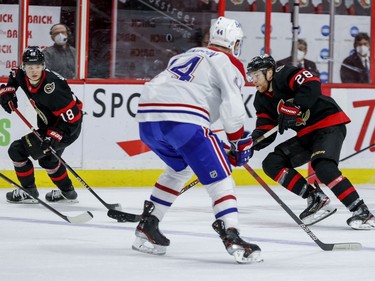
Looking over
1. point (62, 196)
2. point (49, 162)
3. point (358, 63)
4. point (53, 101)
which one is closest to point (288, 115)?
point (53, 101)

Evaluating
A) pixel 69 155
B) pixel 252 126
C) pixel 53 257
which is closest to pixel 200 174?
pixel 53 257

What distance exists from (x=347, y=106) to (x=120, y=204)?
2543 mm

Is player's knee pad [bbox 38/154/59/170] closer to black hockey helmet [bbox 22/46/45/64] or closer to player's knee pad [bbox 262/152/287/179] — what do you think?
black hockey helmet [bbox 22/46/45/64]

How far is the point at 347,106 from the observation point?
9289 millimetres

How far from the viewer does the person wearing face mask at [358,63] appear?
9609mm

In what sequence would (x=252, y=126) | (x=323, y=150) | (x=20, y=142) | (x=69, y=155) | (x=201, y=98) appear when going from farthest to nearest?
(x=252, y=126), (x=69, y=155), (x=20, y=142), (x=323, y=150), (x=201, y=98)

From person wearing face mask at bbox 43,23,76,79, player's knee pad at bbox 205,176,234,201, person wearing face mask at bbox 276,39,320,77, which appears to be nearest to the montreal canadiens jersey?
A: player's knee pad at bbox 205,176,234,201

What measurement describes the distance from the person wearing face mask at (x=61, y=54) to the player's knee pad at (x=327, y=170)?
2.71 metres

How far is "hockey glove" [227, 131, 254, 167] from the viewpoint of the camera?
16.8 feet

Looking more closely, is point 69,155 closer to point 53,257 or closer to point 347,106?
point 347,106

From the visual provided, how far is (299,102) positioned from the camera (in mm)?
6316

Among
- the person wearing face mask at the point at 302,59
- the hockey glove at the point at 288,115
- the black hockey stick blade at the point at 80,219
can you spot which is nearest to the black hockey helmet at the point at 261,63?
the hockey glove at the point at 288,115

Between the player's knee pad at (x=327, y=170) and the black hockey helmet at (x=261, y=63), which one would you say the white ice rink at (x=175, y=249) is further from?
the black hockey helmet at (x=261, y=63)

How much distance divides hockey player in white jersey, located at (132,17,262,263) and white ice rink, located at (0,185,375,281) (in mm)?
191
